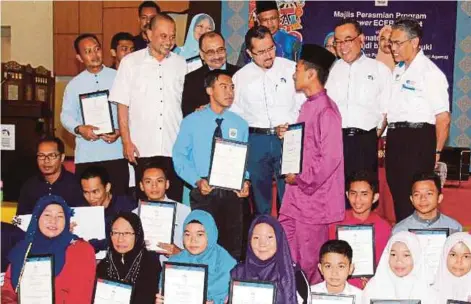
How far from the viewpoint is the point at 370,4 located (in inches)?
353

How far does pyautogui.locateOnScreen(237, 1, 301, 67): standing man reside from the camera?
17.9ft

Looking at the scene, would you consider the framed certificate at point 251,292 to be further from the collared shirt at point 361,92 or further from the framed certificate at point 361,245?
the collared shirt at point 361,92

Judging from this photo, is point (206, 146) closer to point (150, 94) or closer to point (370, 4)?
point (150, 94)

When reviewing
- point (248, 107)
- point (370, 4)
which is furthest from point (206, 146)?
point (370, 4)

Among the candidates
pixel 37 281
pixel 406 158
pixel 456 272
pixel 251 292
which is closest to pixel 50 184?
pixel 37 281

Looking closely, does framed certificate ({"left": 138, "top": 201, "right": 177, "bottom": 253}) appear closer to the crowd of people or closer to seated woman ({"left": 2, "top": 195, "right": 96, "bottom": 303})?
the crowd of people

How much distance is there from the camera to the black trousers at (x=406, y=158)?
459cm

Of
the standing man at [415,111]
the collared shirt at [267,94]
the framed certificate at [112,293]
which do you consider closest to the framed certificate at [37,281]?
the framed certificate at [112,293]

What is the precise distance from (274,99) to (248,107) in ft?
0.62

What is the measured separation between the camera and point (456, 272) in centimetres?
380

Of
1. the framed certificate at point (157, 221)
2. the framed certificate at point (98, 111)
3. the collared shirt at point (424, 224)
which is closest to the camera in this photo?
the collared shirt at point (424, 224)

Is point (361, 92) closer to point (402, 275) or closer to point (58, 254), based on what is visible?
point (402, 275)

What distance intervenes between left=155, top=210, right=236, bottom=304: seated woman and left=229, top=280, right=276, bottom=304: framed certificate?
309 mm

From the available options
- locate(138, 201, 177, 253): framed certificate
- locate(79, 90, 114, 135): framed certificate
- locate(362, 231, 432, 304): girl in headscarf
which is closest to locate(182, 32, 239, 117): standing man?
locate(79, 90, 114, 135): framed certificate
